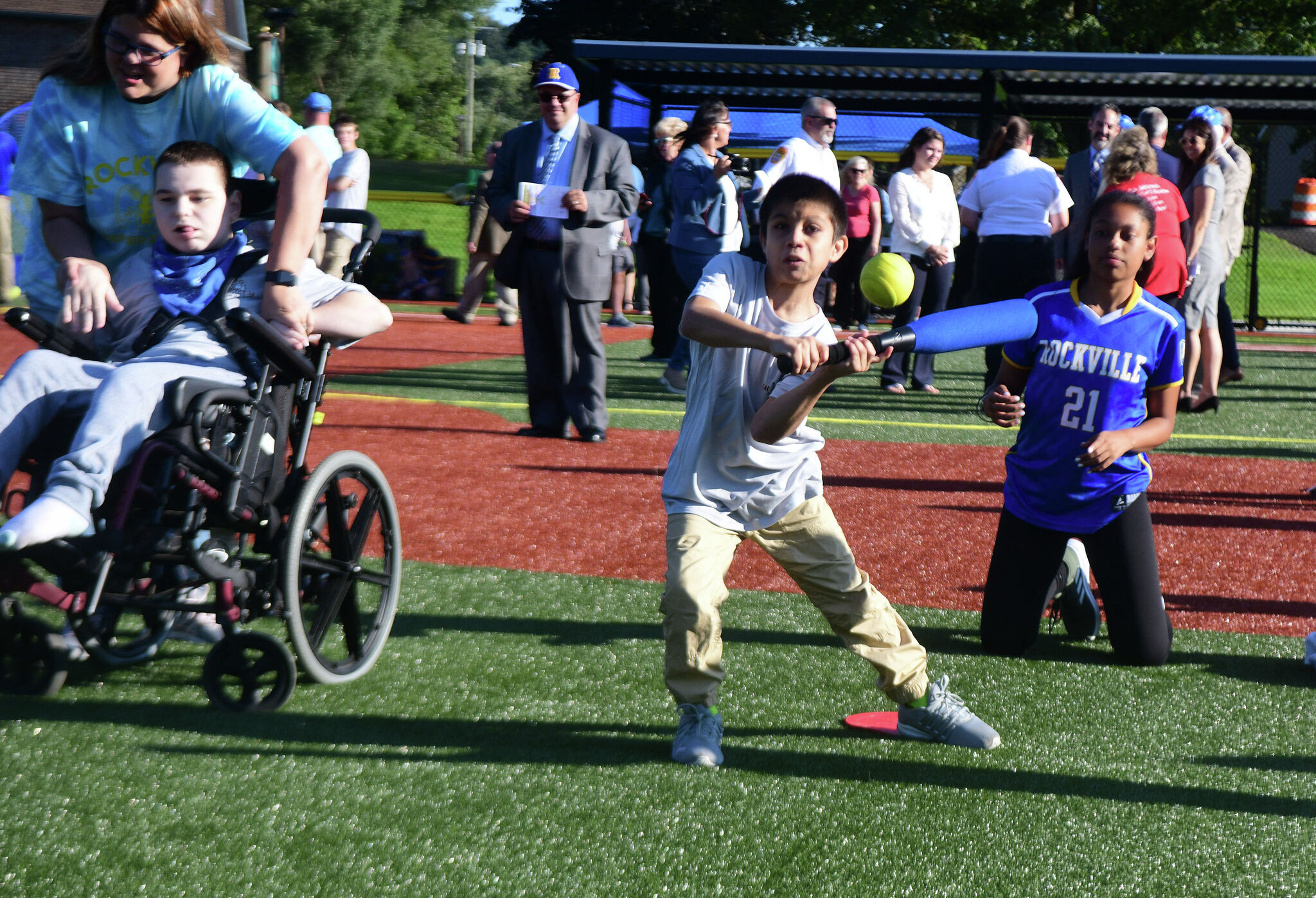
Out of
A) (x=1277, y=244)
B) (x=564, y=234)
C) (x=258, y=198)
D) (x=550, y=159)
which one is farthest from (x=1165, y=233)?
(x=1277, y=244)

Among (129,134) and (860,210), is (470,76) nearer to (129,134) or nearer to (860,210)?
(860,210)

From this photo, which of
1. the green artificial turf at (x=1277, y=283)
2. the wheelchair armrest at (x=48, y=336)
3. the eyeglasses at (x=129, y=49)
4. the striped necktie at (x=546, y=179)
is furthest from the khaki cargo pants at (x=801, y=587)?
the green artificial turf at (x=1277, y=283)

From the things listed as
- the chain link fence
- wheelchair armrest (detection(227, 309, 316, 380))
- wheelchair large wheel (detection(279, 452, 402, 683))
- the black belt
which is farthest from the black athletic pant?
the chain link fence

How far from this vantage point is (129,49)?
333cm

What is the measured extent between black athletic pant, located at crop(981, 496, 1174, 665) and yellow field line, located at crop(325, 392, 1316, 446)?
185 inches

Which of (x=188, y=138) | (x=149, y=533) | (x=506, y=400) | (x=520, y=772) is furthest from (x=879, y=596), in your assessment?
(x=506, y=400)

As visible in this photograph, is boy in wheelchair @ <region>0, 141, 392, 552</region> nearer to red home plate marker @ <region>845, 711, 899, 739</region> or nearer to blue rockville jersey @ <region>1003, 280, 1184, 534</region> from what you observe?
red home plate marker @ <region>845, 711, 899, 739</region>

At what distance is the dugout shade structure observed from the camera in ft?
45.7

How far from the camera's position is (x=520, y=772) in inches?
121

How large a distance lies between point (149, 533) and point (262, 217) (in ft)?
3.41

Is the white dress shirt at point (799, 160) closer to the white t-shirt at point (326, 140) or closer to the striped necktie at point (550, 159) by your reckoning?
the striped necktie at point (550, 159)

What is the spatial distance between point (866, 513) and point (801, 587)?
2.96m

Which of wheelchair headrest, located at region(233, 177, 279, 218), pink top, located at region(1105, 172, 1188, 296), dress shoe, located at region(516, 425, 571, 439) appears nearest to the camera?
wheelchair headrest, located at region(233, 177, 279, 218)

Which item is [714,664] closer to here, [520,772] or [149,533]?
[520,772]
